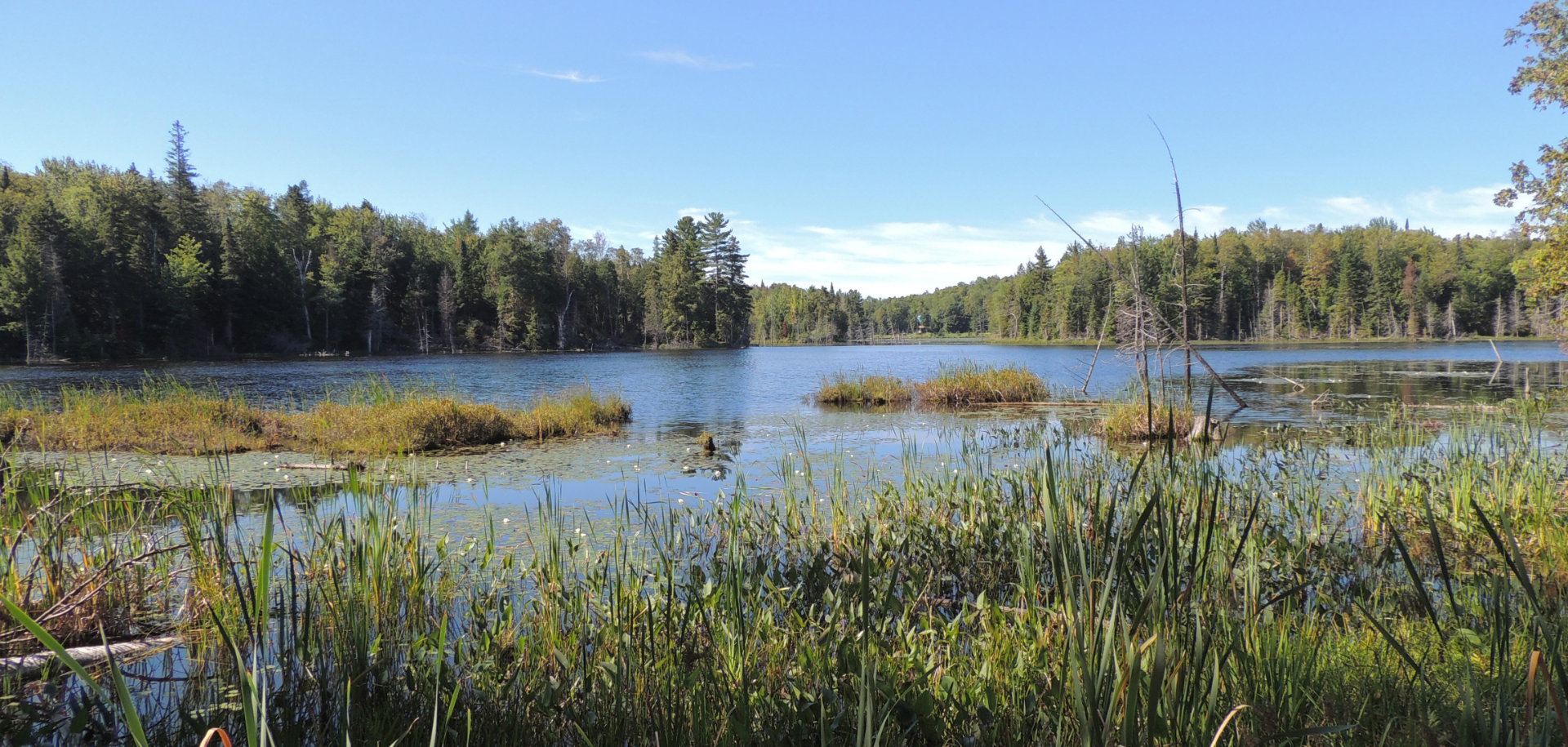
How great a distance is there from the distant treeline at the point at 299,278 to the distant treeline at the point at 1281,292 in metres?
37.2

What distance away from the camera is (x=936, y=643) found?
124 inches

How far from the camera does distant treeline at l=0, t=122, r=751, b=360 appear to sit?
43.1 meters

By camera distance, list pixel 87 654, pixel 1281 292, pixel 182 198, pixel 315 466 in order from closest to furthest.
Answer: pixel 87 654 < pixel 315 466 < pixel 182 198 < pixel 1281 292

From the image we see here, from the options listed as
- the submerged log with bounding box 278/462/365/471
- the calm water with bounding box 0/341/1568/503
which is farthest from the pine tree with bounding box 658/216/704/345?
the submerged log with bounding box 278/462/365/471

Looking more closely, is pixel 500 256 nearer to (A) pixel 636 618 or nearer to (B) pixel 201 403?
(B) pixel 201 403

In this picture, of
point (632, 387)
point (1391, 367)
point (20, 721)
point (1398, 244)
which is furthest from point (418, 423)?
point (1398, 244)

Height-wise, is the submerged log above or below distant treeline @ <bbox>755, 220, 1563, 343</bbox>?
below

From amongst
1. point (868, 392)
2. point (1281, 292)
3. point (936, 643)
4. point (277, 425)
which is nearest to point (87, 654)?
point (936, 643)

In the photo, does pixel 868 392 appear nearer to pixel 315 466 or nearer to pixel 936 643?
pixel 315 466

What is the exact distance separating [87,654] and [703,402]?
17.4 meters

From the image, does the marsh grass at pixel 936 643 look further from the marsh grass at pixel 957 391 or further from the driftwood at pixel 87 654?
the marsh grass at pixel 957 391

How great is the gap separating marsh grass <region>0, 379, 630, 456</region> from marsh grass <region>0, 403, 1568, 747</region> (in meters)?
7.31

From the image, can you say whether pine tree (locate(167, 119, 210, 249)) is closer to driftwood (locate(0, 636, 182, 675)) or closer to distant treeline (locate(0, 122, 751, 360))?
distant treeline (locate(0, 122, 751, 360))

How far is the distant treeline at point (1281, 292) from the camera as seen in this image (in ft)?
181
